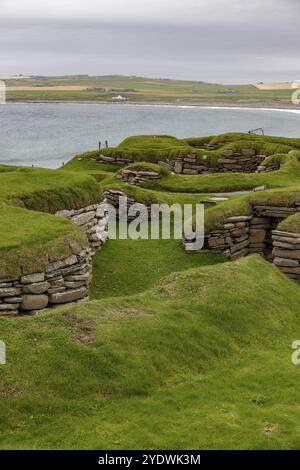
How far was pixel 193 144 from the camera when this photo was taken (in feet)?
152

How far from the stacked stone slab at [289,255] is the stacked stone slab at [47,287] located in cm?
643

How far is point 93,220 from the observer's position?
2011 centimetres

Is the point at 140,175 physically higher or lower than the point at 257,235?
higher

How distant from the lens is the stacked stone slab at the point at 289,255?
18281 mm

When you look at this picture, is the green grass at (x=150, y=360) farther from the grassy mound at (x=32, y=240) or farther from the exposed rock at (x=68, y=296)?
the exposed rock at (x=68, y=296)

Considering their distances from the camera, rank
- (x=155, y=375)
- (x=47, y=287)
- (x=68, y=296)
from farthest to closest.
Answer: (x=68, y=296)
(x=47, y=287)
(x=155, y=375)

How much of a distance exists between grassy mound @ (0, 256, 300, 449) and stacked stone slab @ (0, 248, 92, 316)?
177 cm

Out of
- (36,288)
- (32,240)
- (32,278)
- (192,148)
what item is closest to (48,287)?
(36,288)

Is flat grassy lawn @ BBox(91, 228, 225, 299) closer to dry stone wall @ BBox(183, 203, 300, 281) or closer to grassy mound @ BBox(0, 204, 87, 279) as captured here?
dry stone wall @ BBox(183, 203, 300, 281)

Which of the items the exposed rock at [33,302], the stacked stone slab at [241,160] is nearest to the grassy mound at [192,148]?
the stacked stone slab at [241,160]

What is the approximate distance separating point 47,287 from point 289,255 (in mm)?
8004

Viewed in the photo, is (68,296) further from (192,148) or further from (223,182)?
(192,148)
